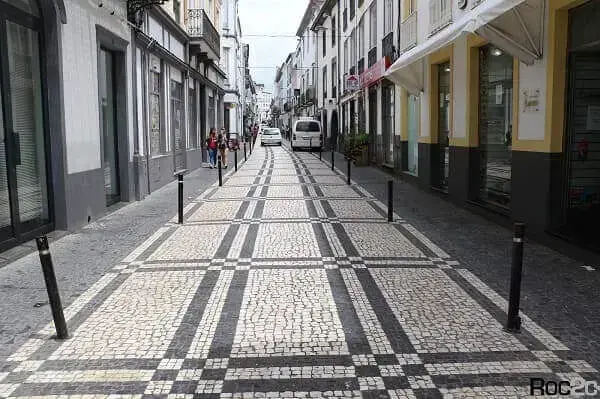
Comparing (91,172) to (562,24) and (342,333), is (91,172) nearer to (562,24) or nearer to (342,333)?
(342,333)

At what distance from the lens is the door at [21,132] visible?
25.5 ft

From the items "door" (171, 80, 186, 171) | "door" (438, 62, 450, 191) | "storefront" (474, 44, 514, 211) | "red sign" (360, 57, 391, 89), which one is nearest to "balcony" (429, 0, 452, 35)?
"door" (438, 62, 450, 191)

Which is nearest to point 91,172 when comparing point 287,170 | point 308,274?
point 308,274

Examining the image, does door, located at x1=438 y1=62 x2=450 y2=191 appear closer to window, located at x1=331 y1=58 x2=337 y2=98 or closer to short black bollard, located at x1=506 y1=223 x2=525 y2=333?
short black bollard, located at x1=506 y1=223 x2=525 y2=333

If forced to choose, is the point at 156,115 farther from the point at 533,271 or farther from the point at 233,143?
the point at 233,143

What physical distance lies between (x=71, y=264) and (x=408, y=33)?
12.2m

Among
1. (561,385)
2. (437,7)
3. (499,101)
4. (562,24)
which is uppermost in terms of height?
(437,7)

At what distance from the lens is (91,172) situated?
34.2 ft

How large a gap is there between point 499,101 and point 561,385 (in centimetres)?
747

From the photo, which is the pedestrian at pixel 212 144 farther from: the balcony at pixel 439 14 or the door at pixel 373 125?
the balcony at pixel 439 14

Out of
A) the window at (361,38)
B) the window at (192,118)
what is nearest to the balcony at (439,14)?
the window at (192,118)

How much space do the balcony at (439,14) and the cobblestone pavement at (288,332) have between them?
21.3 feet

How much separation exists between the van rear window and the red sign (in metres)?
13.0

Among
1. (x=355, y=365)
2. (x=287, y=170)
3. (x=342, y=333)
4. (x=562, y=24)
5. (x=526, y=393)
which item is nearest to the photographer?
(x=526, y=393)
